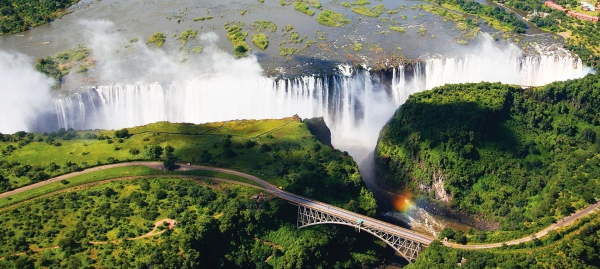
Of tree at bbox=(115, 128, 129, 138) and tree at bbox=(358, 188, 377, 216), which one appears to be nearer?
tree at bbox=(358, 188, 377, 216)

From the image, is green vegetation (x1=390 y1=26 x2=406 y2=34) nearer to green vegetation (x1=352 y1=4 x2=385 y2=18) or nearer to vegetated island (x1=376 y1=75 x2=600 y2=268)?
green vegetation (x1=352 y1=4 x2=385 y2=18)

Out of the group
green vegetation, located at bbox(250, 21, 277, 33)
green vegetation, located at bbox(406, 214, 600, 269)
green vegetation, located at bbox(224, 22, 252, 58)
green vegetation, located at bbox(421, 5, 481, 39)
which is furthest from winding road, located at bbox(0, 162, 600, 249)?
green vegetation, located at bbox(421, 5, 481, 39)

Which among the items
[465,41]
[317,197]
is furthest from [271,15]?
[317,197]

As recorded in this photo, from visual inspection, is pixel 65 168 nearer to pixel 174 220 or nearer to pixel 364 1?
pixel 174 220

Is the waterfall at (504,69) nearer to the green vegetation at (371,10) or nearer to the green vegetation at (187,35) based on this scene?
the green vegetation at (371,10)

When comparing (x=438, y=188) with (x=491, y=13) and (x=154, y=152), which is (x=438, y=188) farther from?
(x=491, y=13)
